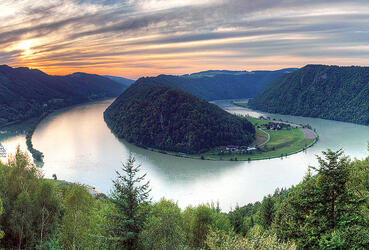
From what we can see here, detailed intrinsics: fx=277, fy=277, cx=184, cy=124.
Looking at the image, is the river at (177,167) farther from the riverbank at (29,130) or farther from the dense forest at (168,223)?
the dense forest at (168,223)

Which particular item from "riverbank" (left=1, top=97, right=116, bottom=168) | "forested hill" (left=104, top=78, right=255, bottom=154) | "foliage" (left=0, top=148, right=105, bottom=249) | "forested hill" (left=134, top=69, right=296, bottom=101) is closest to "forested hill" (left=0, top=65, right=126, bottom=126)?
"riverbank" (left=1, top=97, right=116, bottom=168)

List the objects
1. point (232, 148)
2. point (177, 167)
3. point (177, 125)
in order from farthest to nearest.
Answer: point (177, 125), point (232, 148), point (177, 167)

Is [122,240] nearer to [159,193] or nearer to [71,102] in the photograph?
[159,193]

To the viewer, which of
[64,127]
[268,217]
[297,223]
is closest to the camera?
[297,223]

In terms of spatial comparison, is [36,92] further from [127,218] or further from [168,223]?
[168,223]

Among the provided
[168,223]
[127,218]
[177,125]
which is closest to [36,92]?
[177,125]

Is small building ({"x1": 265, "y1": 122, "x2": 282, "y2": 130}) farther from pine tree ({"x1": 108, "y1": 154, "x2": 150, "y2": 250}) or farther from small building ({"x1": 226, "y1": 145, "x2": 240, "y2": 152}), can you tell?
pine tree ({"x1": 108, "y1": 154, "x2": 150, "y2": 250})

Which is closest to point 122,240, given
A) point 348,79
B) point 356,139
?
point 356,139
